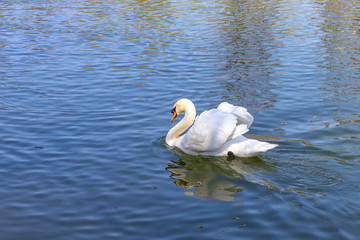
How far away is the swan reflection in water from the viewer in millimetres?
8539

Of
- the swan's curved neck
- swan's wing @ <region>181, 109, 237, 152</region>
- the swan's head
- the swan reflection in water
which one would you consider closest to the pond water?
the swan reflection in water

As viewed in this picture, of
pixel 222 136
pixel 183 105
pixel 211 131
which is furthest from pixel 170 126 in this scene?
pixel 222 136

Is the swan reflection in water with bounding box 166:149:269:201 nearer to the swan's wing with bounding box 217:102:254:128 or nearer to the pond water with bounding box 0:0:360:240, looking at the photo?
the pond water with bounding box 0:0:360:240

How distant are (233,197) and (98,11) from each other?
2048cm

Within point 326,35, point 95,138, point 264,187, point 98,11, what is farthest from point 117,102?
point 98,11

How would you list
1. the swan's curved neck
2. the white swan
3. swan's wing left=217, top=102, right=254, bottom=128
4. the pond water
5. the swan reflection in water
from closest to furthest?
the pond water < the swan reflection in water < the white swan < swan's wing left=217, top=102, right=254, bottom=128 < the swan's curved neck

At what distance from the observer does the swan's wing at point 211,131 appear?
9.51 metres

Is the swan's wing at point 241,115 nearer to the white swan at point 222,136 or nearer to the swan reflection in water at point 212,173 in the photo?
the white swan at point 222,136

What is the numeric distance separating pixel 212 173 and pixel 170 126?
268 centimetres

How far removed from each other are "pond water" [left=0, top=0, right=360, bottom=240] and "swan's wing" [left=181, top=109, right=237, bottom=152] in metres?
0.37

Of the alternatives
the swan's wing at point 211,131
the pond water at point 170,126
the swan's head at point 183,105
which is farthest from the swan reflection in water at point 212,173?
the swan's head at point 183,105

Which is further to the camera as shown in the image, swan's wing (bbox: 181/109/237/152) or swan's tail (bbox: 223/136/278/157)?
swan's wing (bbox: 181/109/237/152)

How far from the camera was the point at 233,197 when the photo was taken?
27.0ft

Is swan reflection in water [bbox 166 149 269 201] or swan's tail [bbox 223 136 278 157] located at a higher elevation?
swan's tail [bbox 223 136 278 157]
